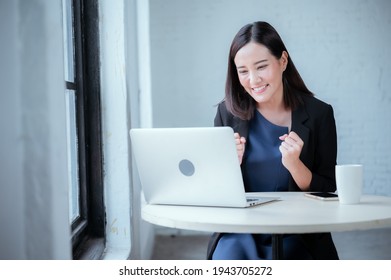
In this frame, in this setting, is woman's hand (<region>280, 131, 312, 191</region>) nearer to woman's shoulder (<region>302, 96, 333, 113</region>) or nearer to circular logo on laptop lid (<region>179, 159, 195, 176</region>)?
woman's shoulder (<region>302, 96, 333, 113</region>)

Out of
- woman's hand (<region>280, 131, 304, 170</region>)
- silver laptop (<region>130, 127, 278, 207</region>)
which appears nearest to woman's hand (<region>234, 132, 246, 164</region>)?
woman's hand (<region>280, 131, 304, 170</region>)

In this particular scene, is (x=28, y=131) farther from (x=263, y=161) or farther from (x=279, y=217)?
(x=263, y=161)

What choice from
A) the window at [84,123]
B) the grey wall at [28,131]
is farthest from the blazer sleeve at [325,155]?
the grey wall at [28,131]

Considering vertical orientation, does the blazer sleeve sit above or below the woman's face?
below

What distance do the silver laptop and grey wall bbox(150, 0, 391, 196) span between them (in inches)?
15.6

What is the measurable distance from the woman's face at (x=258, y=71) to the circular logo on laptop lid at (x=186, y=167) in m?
0.37

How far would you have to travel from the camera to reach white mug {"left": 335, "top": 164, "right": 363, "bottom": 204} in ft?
3.23

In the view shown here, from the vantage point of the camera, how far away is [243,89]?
1295mm

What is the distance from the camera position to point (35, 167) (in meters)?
0.62

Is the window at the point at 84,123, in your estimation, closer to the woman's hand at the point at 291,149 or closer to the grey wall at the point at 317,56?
the grey wall at the point at 317,56

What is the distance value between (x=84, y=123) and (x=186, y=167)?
1.43 feet

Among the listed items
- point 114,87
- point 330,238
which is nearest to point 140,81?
point 114,87

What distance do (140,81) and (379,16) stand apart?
2.72ft
